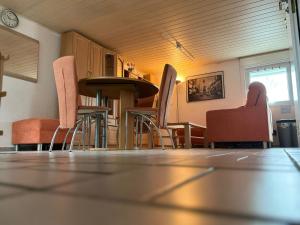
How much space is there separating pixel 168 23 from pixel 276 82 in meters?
3.21

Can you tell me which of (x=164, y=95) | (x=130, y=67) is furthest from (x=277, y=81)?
(x=164, y=95)

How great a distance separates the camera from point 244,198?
22cm

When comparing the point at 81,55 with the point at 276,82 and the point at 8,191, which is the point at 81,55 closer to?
the point at 276,82

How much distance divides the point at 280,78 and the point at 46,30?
17.2 feet

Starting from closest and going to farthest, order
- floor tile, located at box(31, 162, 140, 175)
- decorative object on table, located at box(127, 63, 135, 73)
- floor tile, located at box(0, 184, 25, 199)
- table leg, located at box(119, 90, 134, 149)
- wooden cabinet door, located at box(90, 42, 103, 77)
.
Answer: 1. floor tile, located at box(0, 184, 25, 199)
2. floor tile, located at box(31, 162, 140, 175)
3. table leg, located at box(119, 90, 134, 149)
4. wooden cabinet door, located at box(90, 42, 103, 77)
5. decorative object on table, located at box(127, 63, 135, 73)

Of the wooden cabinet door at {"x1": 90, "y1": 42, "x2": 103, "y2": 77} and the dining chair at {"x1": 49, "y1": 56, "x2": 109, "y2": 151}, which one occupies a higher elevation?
the wooden cabinet door at {"x1": 90, "y1": 42, "x2": 103, "y2": 77}

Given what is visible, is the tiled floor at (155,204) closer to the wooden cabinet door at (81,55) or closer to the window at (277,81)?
the wooden cabinet door at (81,55)

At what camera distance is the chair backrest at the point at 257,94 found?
13.5ft

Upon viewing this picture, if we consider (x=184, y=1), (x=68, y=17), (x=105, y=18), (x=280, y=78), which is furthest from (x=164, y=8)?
(x=280, y=78)

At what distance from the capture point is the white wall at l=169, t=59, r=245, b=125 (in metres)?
6.71

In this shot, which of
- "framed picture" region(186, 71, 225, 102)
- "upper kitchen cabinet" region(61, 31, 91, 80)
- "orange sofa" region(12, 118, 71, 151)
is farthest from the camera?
"framed picture" region(186, 71, 225, 102)

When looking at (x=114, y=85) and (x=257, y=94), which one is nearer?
(x=114, y=85)

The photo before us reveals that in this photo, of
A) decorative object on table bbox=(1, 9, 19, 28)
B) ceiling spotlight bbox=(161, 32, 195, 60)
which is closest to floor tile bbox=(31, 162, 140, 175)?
decorative object on table bbox=(1, 9, 19, 28)

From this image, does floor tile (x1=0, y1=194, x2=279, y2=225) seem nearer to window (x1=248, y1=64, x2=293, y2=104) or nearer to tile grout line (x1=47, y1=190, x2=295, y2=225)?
tile grout line (x1=47, y1=190, x2=295, y2=225)
